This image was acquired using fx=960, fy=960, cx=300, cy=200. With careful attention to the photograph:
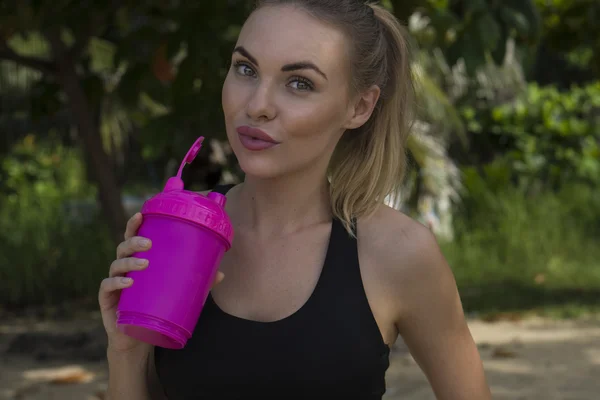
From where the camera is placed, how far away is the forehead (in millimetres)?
1755

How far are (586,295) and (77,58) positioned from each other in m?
3.81

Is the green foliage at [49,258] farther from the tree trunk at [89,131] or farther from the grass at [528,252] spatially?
the grass at [528,252]

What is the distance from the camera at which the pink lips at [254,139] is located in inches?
68.2

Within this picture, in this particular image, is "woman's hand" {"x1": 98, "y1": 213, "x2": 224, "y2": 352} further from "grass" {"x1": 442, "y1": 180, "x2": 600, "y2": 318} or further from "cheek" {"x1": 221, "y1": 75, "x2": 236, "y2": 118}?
"grass" {"x1": 442, "y1": 180, "x2": 600, "y2": 318}

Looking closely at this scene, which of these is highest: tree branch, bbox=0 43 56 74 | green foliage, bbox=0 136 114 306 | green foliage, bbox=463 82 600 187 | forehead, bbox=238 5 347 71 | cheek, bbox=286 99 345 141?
green foliage, bbox=463 82 600 187

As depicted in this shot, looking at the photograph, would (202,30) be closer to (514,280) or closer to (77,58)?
(77,58)

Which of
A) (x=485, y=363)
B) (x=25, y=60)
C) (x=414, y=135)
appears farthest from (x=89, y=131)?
(x=485, y=363)

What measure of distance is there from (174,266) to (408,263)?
49 cm

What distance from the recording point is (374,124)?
2029mm

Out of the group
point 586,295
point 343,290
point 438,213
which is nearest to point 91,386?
point 343,290

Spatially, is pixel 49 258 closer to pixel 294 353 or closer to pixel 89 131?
pixel 89 131

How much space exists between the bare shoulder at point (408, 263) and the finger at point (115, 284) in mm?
496


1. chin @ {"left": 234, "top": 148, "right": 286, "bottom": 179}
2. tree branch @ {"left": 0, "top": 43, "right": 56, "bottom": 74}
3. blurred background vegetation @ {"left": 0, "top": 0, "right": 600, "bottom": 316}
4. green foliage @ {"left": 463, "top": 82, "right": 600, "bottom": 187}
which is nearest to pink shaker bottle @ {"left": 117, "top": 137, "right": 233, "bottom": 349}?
chin @ {"left": 234, "top": 148, "right": 286, "bottom": 179}

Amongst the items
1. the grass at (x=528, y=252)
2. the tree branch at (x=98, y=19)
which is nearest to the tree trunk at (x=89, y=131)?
the tree branch at (x=98, y=19)
